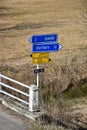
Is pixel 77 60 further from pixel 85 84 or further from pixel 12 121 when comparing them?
pixel 12 121

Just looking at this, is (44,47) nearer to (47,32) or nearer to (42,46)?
(42,46)

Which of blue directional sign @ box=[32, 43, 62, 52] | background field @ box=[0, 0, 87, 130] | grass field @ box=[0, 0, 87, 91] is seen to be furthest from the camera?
grass field @ box=[0, 0, 87, 91]

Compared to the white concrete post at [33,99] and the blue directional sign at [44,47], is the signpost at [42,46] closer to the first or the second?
the blue directional sign at [44,47]

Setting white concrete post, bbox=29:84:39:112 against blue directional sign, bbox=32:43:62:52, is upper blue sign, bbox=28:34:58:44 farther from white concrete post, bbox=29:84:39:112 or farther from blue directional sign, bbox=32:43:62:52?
white concrete post, bbox=29:84:39:112

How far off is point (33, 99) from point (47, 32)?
1539 cm

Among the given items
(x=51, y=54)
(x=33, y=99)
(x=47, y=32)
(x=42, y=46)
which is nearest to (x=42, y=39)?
(x=42, y=46)

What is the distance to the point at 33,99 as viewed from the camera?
487 inches

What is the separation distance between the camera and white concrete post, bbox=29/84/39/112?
12211 millimetres

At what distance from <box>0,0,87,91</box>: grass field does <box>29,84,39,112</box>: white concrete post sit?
467 centimetres

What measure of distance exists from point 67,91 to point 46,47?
508cm

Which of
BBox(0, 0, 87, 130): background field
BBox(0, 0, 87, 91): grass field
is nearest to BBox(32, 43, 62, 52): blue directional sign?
BBox(0, 0, 87, 130): background field

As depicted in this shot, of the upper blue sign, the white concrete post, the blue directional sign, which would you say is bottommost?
the white concrete post

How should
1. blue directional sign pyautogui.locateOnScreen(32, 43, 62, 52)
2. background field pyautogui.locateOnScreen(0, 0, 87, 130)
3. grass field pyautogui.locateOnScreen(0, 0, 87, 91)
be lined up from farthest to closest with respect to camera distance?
grass field pyautogui.locateOnScreen(0, 0, 87, 91) < background field pyautogui.locateOnScreen(0, 0, 87, 130) < blue directional sign pyautogui.locateOnScreen(32, 43, 62, 52)

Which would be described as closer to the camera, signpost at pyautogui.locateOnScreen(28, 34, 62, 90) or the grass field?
signpost at pyautogui.locateOnScreen(28, 34, 62, 90)
